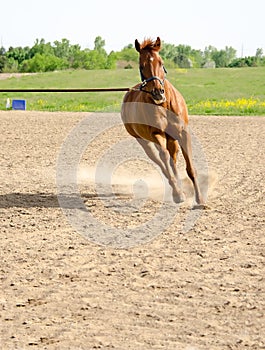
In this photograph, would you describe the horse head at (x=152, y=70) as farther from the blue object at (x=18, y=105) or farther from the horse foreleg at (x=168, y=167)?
the blue object at (x=18, y=105)

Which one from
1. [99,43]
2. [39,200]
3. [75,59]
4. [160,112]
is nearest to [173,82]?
[39,200]

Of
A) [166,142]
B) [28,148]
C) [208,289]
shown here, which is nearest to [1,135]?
[28,148]

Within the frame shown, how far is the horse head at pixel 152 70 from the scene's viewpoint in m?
8.72

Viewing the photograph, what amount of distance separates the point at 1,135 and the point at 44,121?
490cm

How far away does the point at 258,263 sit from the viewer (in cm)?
643

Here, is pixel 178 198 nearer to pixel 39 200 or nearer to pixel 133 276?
pixel 39 200

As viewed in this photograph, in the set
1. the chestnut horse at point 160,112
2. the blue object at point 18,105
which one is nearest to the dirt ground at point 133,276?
the chestnut horse at point 160,112

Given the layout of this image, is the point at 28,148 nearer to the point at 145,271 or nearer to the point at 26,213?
the point at 26,213

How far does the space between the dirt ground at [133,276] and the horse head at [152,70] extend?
4.92 ft

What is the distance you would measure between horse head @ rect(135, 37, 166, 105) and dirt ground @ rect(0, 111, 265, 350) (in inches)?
59.1

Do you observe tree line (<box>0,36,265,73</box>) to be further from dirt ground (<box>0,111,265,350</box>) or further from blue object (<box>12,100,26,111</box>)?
dirt ground (<box>0,111,265,350</box>)

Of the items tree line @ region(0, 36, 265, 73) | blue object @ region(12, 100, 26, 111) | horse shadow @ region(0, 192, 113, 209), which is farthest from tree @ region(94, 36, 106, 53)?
horse shadow @ region(0, 192, 113, 209)

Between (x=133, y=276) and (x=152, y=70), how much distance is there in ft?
11.5

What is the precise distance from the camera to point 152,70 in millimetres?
8758
